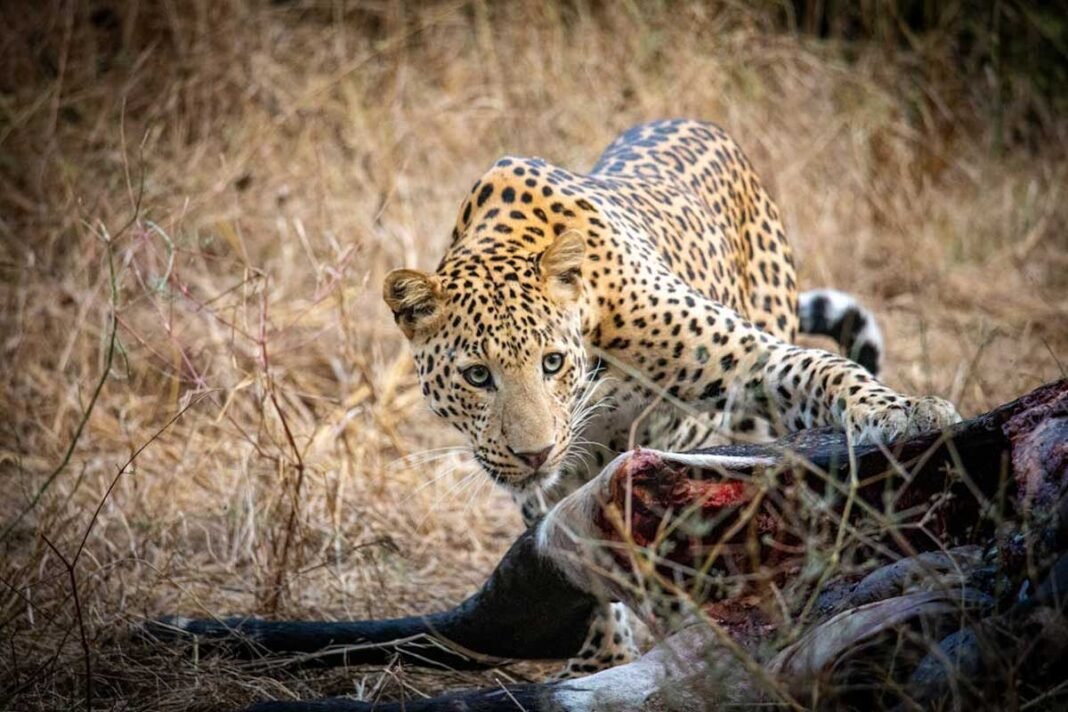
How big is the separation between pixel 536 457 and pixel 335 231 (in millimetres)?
4119

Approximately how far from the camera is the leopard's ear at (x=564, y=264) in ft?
14.7

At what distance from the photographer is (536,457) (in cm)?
427

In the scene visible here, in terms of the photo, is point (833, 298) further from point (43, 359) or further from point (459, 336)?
point (43, 359)

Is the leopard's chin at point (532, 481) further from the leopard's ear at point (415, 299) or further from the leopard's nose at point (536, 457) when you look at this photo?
the leopard's ear at point (415, 299)

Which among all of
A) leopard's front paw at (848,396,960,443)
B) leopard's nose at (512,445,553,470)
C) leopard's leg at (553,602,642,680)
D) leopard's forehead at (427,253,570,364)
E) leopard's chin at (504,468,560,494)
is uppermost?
leopard's forehead at (427,253,570,364)

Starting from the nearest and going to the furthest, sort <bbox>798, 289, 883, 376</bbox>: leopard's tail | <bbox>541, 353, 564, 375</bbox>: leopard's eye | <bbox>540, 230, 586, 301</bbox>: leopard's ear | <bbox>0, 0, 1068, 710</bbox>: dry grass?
<bbox>541, 353, 564, 375</bbox>: leopard's eye, <bbox>540, 230, 586, 301</bbox>: leopard's ear, <bbox>0, 0, 1068, 710</bbox>: dry grass, <bbox>798, 289, 883, 376</bbox>: leopard's tail

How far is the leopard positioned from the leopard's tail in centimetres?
114

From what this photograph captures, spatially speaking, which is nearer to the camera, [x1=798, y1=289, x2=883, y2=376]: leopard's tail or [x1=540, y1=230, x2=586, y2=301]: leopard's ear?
[x1=540, y1=230, x2=586, y2=301]: leopard's ear

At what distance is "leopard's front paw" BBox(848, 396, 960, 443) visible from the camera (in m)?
3.54

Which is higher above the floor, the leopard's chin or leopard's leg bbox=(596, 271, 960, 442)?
leopard's leg bbox=(596, 271, 960, 442)

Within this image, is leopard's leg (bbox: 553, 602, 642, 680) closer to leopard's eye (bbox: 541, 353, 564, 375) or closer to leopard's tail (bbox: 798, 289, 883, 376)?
leopard's eye (bbox: 541, 353, 564, 375)

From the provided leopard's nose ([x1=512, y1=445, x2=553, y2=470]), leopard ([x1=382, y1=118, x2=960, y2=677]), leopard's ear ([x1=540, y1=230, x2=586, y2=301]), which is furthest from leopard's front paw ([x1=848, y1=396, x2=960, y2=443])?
leopard's ear ([x1=540, y1=230, x2=586, y2=301])

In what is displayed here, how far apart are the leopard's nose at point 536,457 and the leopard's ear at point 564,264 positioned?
55cm

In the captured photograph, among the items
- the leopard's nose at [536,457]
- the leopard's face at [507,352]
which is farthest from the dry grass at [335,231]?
the leopard's nose at [536,457]
